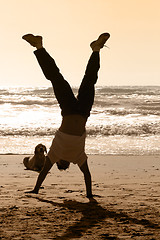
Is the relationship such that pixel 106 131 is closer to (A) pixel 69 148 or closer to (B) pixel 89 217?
(A) pixel 69 148

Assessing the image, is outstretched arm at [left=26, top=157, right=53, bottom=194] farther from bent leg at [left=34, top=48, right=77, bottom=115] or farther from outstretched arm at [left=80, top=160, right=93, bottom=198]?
bent leg at [left=34, top=48, right=77, bottom=115]

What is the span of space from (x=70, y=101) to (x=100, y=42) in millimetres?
929

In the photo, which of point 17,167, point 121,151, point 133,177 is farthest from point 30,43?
point 121,151

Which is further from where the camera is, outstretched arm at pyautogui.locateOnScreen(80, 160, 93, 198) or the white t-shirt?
outstretched arm at pyautogui.locateOnScreen(80, 160, 93, 198)

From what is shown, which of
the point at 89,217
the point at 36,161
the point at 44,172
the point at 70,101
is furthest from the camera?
the point at 36,161

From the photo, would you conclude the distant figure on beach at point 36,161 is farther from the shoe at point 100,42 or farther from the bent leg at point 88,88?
the shoe at point 100,42

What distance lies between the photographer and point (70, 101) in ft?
18.7

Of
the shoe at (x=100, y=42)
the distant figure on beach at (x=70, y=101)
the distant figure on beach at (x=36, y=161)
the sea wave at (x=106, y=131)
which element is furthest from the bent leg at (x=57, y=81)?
the sea wave at (x=106, y=131)

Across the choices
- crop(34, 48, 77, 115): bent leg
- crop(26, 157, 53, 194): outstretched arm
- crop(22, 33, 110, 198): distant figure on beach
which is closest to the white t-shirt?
crop(22, 33, 110, 198): distant figure on beach

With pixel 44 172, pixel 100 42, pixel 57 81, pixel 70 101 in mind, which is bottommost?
pixel 44 172

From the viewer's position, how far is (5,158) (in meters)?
10.4

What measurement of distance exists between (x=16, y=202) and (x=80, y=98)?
1570 millimetres

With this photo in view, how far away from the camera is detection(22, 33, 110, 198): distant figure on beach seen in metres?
5.71

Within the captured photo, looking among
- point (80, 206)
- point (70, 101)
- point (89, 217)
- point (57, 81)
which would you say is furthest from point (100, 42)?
point (89, 217)
